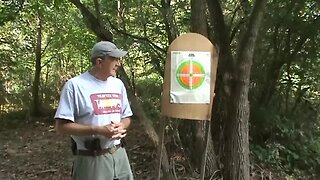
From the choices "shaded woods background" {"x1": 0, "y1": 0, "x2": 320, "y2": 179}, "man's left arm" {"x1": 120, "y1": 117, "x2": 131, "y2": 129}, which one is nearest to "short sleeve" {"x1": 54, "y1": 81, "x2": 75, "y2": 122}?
"man's left arm" {"x1": 120, "y1": 117, "x2": 131, "y2": 129}

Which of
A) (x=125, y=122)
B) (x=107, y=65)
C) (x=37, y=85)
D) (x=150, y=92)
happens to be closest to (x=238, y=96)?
(x=125, y=122)

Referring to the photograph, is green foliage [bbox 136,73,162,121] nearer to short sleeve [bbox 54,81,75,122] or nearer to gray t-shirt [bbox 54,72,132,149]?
gray t-shirt [bbox 54,72,132,149]

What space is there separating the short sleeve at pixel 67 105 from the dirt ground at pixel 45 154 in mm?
2757

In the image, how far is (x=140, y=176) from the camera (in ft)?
20.7

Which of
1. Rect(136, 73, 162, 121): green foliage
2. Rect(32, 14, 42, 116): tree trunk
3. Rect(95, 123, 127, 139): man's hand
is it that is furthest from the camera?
Rect(32, 14, 42, 116): tree trunk

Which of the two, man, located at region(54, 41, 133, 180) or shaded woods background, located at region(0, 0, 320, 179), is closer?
man, located at region(54, 41, 133, 180)

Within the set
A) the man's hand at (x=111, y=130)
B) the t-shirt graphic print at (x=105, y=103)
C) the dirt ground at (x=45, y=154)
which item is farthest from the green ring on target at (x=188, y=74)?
the dirt ground at (x=45, y=154)

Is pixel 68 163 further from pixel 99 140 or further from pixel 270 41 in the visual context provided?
pixel 99 140

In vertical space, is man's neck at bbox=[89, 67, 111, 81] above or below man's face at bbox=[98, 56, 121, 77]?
below

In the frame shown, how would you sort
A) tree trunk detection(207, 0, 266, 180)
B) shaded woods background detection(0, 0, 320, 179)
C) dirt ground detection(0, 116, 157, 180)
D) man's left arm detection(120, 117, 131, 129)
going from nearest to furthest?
1. man's left arm detection(120, 117, 131, 129)
2. tree trunk detection(207, 0, 266, 180)
3. shaded woods background detection(0, 0, 320, 179)
4. dirt ground detection(0, 116, 157, 180)

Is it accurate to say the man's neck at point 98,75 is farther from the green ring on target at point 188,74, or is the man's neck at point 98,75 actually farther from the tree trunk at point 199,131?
the tree trunk at point 199,131

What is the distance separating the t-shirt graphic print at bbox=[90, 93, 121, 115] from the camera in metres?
3.32

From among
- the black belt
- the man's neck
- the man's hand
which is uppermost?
the man's neck

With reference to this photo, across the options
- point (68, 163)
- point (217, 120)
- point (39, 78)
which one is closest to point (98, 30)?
point (217, 120)
